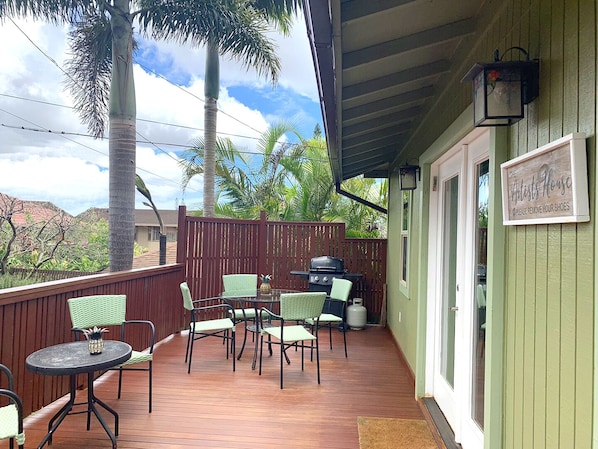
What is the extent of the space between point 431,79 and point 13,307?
3.36 m

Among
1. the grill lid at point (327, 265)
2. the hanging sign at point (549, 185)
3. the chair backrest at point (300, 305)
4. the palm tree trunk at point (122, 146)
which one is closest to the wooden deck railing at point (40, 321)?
the palm tree trunk at point (122, 146)

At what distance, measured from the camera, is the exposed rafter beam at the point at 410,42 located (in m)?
2.18

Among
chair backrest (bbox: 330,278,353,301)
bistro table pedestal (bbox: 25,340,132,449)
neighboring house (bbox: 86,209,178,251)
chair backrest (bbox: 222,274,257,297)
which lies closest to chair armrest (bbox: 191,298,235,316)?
chair backrest (bbox: 222,274,257,297)

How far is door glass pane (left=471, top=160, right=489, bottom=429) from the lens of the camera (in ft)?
7.57

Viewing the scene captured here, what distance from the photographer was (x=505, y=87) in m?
1.48

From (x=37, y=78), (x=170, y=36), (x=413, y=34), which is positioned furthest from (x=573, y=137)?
(x=37, y=78)

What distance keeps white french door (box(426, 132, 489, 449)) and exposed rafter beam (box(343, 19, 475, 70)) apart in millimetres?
586

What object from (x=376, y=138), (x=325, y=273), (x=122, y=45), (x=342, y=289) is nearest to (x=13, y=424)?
(x=342, y=289)

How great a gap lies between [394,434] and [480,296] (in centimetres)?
121

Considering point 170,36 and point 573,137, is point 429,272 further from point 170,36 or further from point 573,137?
point 170,36

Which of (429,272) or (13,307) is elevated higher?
(429,272)

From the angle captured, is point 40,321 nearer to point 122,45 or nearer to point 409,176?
point 409,176

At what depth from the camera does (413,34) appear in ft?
7.23

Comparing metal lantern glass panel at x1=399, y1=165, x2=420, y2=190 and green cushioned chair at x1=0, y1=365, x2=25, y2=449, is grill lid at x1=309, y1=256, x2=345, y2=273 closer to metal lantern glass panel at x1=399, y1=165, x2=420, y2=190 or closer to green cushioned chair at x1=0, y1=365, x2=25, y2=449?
metal lantern glass panel at x1=399, y1=165, x2=420, y2=190
